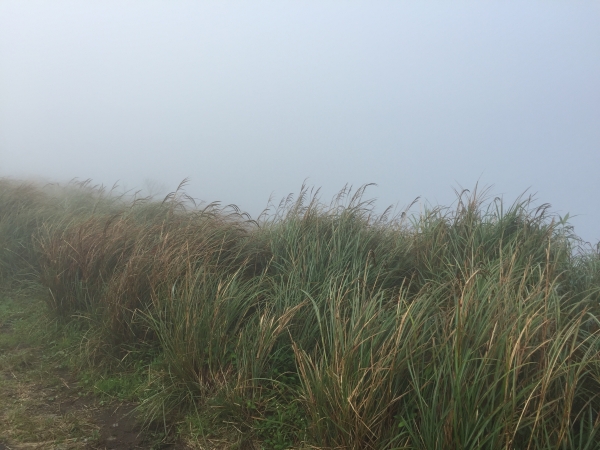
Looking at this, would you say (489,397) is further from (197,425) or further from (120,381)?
(120,381)

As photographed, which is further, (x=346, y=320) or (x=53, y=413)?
(x=53, y=413)

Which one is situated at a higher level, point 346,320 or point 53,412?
point 346,320

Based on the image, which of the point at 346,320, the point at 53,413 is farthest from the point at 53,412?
Answer: the point at 346,320

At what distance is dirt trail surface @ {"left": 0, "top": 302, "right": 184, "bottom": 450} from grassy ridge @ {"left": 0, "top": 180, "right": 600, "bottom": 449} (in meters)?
0.23

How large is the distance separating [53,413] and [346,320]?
2.23 meters

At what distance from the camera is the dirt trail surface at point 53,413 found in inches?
129

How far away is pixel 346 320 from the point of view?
3234 mm

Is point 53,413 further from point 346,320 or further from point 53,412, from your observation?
point 346,320

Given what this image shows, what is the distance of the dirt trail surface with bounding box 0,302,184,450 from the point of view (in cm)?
329

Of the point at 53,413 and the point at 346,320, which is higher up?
the point at 346,320

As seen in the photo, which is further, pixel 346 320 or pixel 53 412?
pixel 53 412

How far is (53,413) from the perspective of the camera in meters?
3.64

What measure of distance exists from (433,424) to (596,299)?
182 cm

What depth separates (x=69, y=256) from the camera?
545 cm
